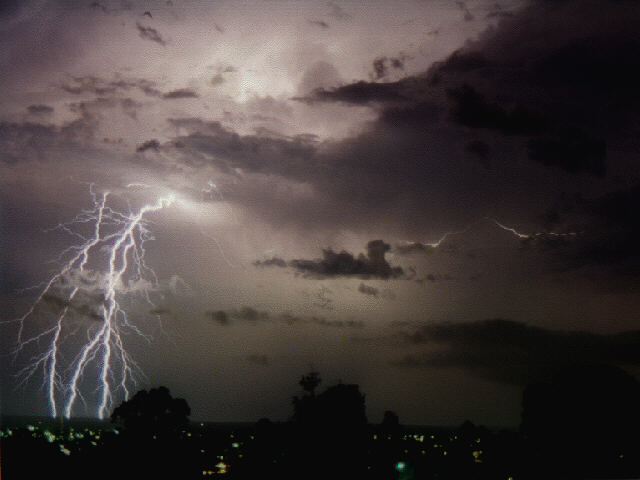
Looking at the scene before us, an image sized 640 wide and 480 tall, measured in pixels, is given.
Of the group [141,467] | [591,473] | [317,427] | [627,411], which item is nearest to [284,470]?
[141,467]

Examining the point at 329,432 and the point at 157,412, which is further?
the point at 157,412

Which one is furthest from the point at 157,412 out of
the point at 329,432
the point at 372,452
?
the point at 372,452

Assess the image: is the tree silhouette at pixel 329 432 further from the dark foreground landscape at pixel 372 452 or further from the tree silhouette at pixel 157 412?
the tree silhouette at pixel 157 412

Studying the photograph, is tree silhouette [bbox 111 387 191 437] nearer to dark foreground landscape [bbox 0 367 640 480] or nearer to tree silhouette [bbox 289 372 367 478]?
dark foreground landscape [bbox 0 367 640 480]

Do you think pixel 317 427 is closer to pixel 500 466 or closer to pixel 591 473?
pixel 500 466

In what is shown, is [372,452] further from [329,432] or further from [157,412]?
[157,412]

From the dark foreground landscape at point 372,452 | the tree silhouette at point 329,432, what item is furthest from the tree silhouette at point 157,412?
the tree silhouette at point 329,432

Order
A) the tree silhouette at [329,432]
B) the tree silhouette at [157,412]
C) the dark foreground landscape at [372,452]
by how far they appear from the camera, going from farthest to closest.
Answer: the tree silhouette at [157,412] → the tree silhouette at [329,432] → the dark foreground landscape at [372,452]

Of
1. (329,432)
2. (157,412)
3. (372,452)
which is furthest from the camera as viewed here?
(157,412)

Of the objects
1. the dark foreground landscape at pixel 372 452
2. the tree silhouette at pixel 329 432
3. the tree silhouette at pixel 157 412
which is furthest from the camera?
the tree silhouette at pixel 157 412

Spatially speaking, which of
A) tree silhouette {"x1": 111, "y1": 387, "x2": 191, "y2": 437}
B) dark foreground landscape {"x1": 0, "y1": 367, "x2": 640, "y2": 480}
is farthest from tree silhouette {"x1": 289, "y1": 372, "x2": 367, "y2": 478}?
tree silhouette {"x1": 111, "y1": 387, "x2": 191, "y2": 437}

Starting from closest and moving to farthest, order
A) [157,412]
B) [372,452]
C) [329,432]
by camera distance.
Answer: [372,452], [329,432], [157,412]
